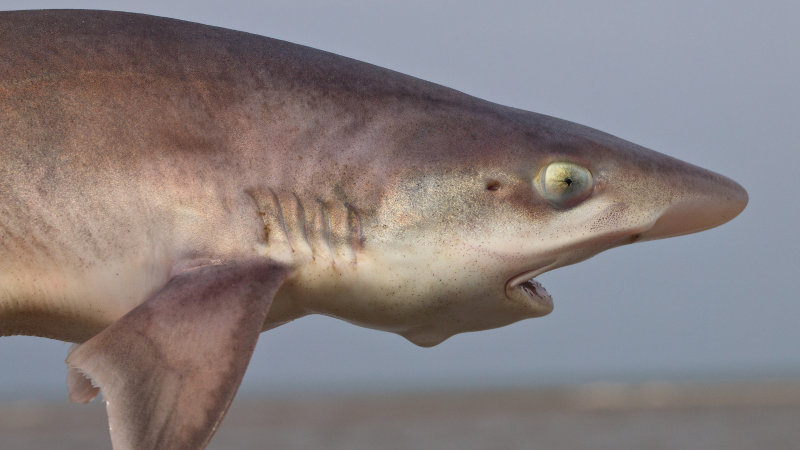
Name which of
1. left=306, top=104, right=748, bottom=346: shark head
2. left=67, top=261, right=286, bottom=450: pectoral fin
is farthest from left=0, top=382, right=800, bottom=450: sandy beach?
left=67, top=261, right=286, bottom=450: pectoral fin

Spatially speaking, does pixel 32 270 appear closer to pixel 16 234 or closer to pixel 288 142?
pixel 16 234

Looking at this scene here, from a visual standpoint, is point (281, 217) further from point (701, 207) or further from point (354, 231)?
point (701, 207)

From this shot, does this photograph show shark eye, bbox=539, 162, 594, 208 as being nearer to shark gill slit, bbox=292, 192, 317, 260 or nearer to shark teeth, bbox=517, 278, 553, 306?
shark teeth, bbox=517, 278, 553, 306

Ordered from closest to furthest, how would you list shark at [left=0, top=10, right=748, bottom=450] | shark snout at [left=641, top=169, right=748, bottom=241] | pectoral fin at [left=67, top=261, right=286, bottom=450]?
1. pectoral fin at [left=67, top=261, right=286, bottom=450]
2. shark at [left=0, top=10, right=748, bottom=450]
3. shark snout at [left=641, top=169, right=748, bottom=241]

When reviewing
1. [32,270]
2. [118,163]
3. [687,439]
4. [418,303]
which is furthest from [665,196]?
[687,439]

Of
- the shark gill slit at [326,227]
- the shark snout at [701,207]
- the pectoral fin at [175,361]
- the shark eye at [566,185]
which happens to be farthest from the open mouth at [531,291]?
the pectoral fin at [175,361]
